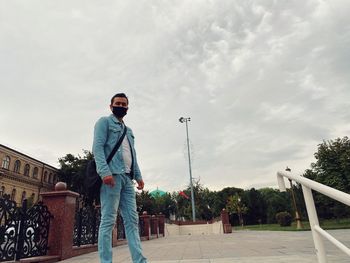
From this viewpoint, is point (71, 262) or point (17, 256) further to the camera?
point (71, 262)

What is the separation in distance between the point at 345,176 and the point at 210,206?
141 feet

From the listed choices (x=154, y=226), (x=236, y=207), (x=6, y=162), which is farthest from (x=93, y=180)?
(x=236, y=207)

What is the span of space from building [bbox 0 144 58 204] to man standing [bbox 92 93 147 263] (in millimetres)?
36928

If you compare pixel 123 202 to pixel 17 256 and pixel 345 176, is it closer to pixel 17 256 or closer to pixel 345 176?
pixel 17 256

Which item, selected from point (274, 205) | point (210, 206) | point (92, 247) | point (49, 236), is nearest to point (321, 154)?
point (92, 247)

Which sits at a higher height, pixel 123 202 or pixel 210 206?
pixel 210 206

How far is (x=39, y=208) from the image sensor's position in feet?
18.5

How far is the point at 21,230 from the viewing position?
4910 mm

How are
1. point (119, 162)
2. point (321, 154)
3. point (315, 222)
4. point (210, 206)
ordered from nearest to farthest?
point (315, 222) → point (119, 162) → point (321, 154) → point (210, 206)

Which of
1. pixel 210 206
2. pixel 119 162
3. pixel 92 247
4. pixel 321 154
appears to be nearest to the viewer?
pixel 119 162

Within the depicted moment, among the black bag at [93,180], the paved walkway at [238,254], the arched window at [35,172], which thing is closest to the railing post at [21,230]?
the paved walkway at [238,254]

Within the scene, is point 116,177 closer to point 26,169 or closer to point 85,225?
point 85,225

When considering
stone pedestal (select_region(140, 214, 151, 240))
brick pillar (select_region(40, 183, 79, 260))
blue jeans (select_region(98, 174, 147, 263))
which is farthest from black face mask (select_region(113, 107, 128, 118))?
stone pedestal (select_region(140, 214, 151, 240))

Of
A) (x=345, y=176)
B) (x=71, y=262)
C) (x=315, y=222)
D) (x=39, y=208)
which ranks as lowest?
(x=71, y=262)
